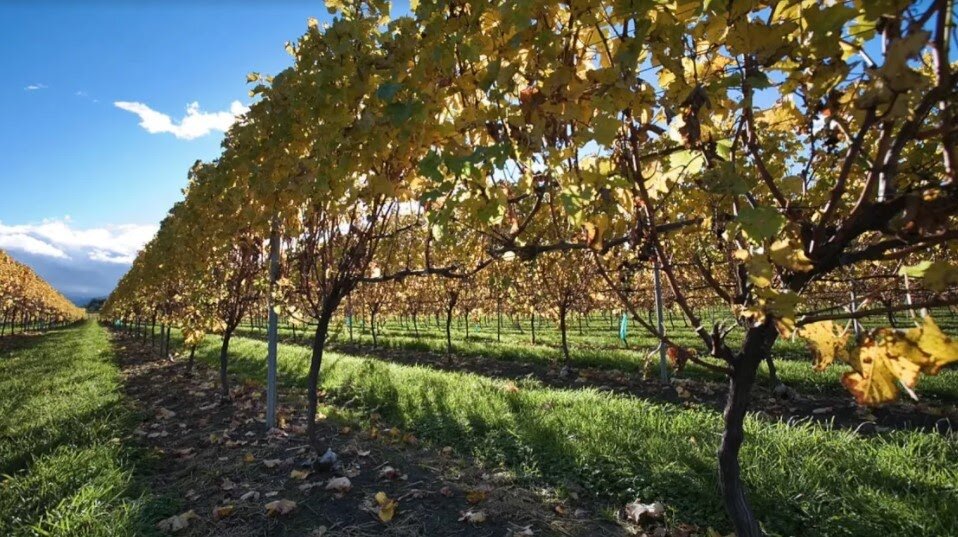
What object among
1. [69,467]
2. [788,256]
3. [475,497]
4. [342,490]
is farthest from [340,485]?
[788,256]

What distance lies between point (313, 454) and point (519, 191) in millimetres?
3420

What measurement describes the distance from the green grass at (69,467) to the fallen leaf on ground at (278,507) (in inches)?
28.8

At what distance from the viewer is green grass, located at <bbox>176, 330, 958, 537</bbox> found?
129 inches

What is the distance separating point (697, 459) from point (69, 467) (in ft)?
17.3

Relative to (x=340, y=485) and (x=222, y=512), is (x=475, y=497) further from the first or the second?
(x=222, y=512)

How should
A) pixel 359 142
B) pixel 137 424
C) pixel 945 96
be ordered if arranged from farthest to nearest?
pixel 137 424 → pixel 359 142 → pixel 945 96

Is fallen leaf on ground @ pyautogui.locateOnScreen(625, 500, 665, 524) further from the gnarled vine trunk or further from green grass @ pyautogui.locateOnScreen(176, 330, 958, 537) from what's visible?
the gnarled vine trunk

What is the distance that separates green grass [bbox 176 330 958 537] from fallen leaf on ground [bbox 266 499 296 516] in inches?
76.8

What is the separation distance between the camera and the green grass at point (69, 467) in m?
3.26

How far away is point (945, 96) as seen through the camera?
115 centimetres

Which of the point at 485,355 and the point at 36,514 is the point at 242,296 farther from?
the point at 485,355

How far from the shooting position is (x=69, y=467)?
13.9 ft

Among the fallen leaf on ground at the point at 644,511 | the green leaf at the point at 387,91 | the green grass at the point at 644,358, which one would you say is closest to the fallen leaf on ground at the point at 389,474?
the green grass at the point at 644,358

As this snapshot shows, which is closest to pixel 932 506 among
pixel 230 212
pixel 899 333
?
pixel 899 333
